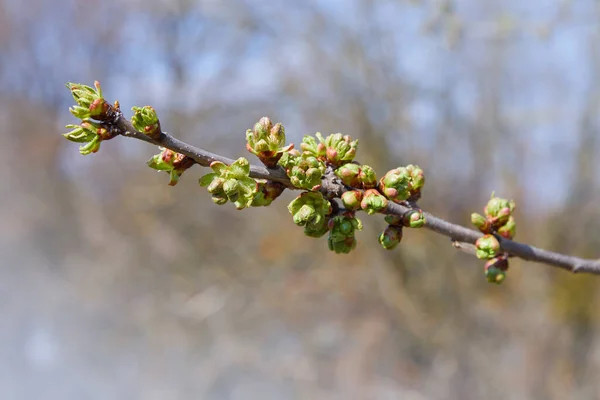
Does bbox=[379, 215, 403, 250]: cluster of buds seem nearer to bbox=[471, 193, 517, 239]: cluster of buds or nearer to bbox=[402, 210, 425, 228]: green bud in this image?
bbox=[402, 210, 425, 228]: green bud

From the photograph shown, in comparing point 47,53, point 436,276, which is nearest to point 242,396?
point 436,276

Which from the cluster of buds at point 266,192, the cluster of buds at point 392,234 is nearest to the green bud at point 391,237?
the cluster of buds at point 392,234

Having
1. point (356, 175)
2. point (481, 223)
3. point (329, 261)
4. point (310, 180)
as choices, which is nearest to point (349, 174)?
point (356, 175)

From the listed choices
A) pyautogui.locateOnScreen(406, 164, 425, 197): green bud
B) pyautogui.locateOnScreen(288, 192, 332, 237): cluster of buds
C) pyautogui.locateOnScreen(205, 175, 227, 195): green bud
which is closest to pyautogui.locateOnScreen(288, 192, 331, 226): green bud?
pyautogui.locateOnScreen(288, 192, 332, 237): cluster of buds

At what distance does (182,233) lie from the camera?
7262 millimetres

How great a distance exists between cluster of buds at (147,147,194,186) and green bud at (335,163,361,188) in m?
0.26

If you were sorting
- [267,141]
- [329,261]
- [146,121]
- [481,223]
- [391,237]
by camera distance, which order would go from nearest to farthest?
[146,121], [267,141], [391,237], [481,223], [329,261]

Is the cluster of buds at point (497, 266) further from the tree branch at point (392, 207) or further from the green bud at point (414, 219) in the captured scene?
the green bud at point (414, 219)

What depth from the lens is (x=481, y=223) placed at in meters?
0.97

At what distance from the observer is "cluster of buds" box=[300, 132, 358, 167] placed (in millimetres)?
851

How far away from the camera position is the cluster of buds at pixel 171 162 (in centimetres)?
75

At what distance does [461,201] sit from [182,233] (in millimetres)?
4114

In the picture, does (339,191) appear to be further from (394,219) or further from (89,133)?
(89,133)

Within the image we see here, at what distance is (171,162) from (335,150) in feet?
0.94
